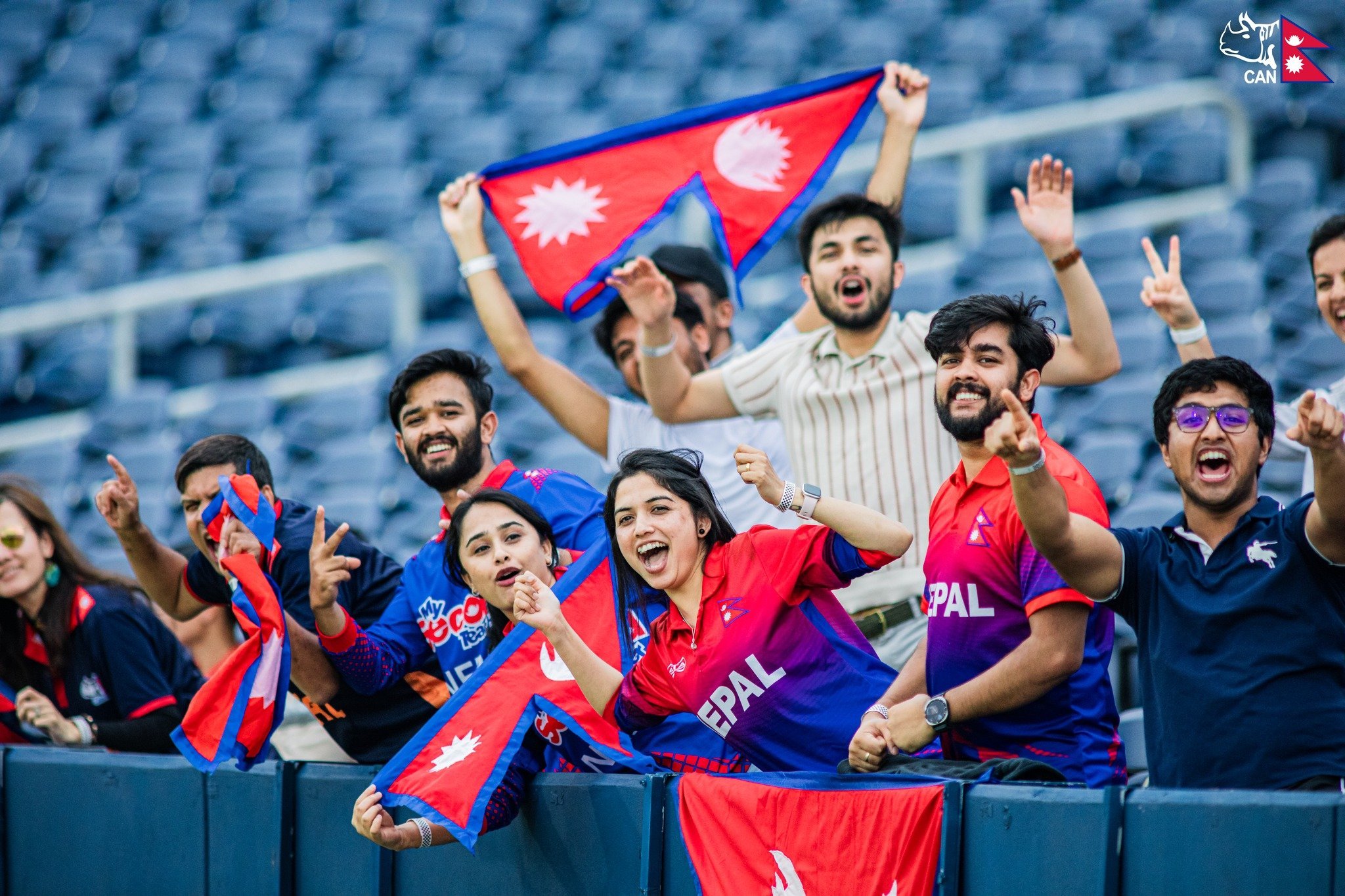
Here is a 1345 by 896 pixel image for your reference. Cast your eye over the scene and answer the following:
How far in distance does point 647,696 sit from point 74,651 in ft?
7.44

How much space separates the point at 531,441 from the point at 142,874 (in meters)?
4.01

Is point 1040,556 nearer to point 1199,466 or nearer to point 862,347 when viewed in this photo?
point 1199,466

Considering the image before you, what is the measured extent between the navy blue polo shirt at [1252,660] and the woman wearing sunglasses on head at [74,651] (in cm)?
310

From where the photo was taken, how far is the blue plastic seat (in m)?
7.36

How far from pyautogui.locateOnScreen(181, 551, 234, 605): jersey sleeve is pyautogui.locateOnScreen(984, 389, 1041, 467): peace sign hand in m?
2.60

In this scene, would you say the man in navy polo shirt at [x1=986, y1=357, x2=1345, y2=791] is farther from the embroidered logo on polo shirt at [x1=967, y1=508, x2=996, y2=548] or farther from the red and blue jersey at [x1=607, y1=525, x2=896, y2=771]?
the red and blue jersey at [x1=607, y1=525, x2=896, y2=771]

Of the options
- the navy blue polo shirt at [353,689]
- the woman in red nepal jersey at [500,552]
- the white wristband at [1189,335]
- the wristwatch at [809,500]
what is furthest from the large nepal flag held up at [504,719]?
the white wristband at [1189,335]

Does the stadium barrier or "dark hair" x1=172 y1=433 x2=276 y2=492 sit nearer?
the stadium barrier

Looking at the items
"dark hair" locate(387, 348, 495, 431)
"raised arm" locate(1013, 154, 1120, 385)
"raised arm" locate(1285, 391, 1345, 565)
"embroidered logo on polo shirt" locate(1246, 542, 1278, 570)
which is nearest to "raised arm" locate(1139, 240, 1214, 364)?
"raised arm" locate(1013, 154, 1120, 385)

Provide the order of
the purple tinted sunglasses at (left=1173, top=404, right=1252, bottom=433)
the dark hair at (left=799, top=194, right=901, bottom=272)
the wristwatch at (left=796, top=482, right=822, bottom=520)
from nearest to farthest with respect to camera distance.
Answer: the purple tinted sunglasses at (left=1173, top=404, right=1252, bottom=433) → the wristwatch at (left=796, top=482, right=822, bottom=520) → the dark hair at (left=799, top=194, right=901, bottom=272)

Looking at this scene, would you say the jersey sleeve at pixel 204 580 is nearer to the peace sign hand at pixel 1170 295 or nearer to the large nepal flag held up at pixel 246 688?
the large nepal flag held up at pixel 246 688

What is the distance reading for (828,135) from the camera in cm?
505

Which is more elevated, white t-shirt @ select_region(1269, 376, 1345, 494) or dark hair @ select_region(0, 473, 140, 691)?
white t-shirt @ select_region(1269, 376, 1345, 494)

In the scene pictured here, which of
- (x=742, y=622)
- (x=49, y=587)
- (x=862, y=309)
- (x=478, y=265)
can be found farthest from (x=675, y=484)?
(x=49, y=587)
